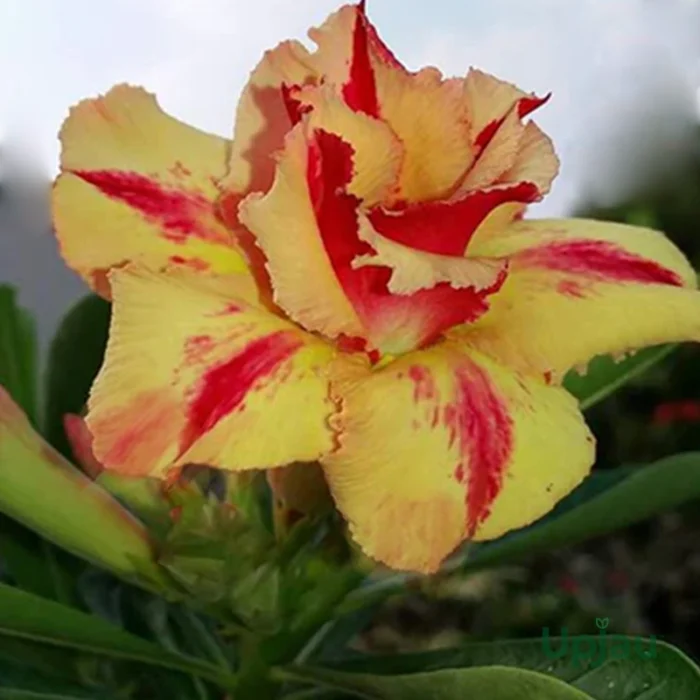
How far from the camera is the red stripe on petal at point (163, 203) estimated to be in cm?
45

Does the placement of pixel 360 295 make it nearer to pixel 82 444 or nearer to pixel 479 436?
pixel 479 436

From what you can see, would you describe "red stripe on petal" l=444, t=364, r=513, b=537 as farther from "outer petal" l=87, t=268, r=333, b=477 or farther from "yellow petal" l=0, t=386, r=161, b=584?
"yellow petal" l=0, t=386, r=161, b=584

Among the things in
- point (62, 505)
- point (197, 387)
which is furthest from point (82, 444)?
point (197, 387)

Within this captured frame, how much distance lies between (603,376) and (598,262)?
0.15 m

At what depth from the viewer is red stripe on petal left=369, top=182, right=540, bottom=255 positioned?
0.42 m

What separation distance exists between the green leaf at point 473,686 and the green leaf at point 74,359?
8.6 inches

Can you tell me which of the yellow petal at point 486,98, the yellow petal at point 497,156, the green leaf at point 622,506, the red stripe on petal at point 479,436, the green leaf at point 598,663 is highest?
the yellow petal at point 486,98

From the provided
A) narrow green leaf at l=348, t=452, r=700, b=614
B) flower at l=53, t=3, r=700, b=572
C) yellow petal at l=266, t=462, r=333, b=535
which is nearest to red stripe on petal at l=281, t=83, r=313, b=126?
flower at l=53, t=3, r=700, b=572

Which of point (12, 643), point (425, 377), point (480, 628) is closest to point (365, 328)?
point (425, 377)

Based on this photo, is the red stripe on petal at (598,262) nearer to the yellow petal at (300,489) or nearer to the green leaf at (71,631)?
the yellow petal at (300,489)

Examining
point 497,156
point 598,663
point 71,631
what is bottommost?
point 598,663

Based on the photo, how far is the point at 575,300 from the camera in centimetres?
45

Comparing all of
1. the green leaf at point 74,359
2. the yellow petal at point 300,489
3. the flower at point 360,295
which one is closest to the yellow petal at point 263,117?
the flower at point 360,295

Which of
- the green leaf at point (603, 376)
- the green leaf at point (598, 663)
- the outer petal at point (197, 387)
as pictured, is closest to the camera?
the outer petal at point (197, 387)
